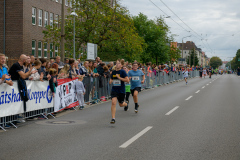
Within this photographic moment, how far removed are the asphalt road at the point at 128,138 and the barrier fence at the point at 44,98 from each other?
447 millimetres

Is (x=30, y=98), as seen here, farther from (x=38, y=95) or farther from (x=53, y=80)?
(x=53, y=80)

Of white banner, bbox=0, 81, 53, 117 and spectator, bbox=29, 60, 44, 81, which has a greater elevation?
spectator, bbox=29, 60, 44, 81

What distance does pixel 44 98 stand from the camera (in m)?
12.2

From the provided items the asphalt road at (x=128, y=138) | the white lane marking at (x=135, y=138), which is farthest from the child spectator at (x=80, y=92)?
the white lane marking at (x=135, y=138)

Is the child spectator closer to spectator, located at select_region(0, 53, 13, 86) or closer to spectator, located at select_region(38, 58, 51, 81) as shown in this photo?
spectator, located at select_region(38, 58, 51, 81)

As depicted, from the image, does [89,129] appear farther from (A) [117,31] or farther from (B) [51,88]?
(A) [117,31]

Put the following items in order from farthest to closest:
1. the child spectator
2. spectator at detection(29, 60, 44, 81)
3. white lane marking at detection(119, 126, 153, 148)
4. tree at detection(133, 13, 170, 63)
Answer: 1. tree at detection(133, 13, 170, 63)
2. the child spectator
3. spectator at detection(29, 60, 44, 81)
4. white lane marking at detection(119, 126, 153, 148)

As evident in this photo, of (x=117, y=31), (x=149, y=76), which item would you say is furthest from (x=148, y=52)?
(x=149, y=76)

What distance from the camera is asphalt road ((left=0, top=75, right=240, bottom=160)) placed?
265 inches

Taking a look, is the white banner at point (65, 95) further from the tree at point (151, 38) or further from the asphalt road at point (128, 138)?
the tree at point (151, 38)

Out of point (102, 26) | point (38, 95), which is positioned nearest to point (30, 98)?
point (38, 95)

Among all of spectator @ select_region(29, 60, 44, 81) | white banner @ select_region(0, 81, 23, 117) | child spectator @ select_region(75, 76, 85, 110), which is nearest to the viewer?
white banner @ select_region(0, 81, 23, 117)

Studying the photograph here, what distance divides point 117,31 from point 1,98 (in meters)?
28.4

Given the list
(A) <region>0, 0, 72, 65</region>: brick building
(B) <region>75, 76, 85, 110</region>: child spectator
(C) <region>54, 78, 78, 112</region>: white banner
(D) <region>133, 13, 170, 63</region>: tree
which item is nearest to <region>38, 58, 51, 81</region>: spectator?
(C) <region>54, 78, 78, 112</region>: white banner
